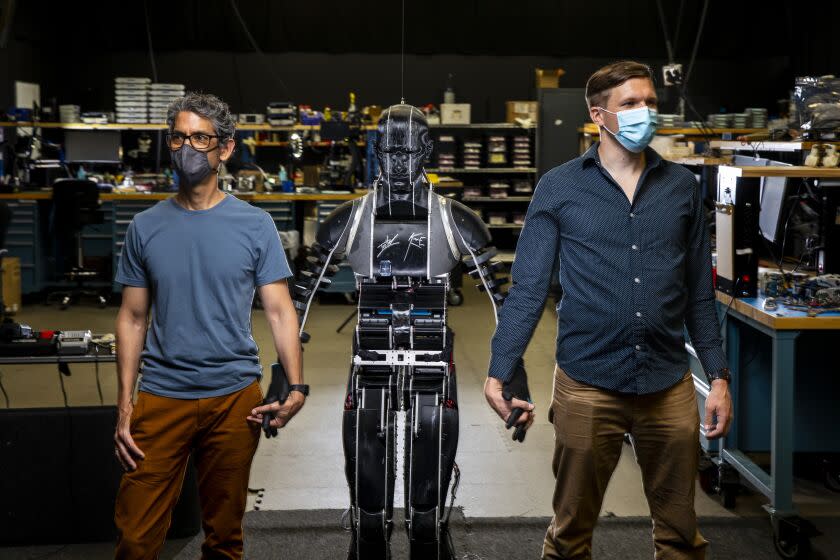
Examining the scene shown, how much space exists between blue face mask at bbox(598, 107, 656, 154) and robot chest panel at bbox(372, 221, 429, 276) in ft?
3.18

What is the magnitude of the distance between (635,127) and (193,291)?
1.12 meters

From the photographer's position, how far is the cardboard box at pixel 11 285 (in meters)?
8.18

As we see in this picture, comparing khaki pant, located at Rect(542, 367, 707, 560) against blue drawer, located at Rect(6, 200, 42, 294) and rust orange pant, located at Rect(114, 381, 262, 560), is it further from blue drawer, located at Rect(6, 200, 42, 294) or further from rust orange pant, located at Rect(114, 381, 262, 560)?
blue drawer, located at Rect(6, 200, 42, 294)

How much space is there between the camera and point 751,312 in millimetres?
3684

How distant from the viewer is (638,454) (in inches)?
96.0

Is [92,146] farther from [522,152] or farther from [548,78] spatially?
[548,78]

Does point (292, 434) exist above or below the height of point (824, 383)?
below

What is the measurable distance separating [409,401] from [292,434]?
85.5 inches

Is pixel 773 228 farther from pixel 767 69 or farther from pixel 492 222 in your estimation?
pixel 767 69

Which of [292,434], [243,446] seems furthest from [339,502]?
[243,446]

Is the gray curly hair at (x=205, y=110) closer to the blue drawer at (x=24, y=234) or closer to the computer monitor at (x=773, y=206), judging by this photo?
the computer monitor at (x=773, y=206)

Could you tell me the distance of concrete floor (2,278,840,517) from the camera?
4090 millimetres

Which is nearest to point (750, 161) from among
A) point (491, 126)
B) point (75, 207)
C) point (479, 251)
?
point (479, 251)

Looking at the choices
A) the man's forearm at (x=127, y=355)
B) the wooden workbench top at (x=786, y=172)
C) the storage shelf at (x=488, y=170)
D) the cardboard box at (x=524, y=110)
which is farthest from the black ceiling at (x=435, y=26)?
the man's forearm at (x=127, y=355)
